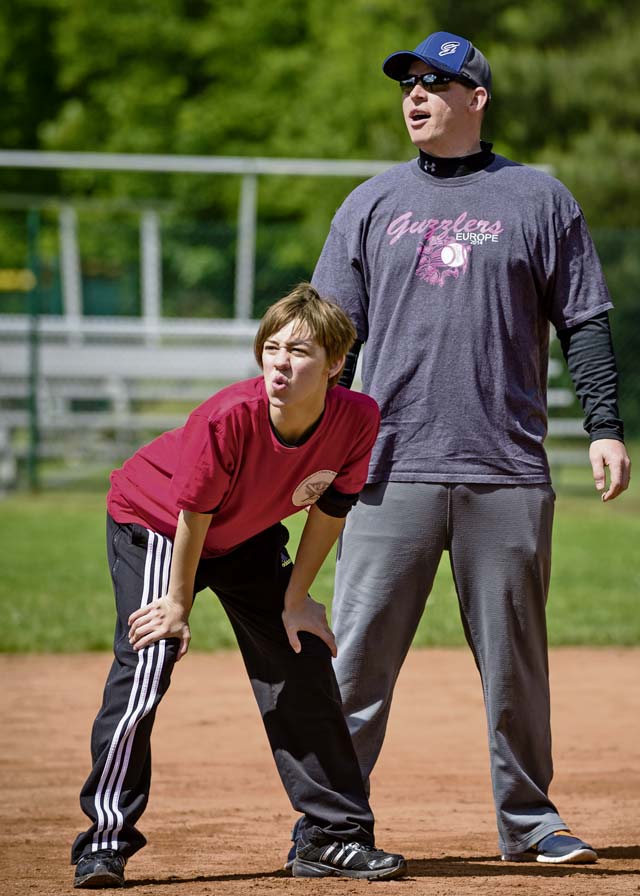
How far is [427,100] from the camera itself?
154 inches

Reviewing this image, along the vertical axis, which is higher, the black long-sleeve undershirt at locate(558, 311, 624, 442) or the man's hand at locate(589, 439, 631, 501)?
the black long-sleeve undershirt at locate(558, 311, 624, 442)

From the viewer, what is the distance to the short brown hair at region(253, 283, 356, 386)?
353 centimetres

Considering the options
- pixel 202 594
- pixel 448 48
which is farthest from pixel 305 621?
pixel 202 594

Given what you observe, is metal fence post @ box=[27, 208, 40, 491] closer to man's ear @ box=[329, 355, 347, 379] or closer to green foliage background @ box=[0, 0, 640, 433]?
green foliage background @ box=[0, 0, 640, 433]

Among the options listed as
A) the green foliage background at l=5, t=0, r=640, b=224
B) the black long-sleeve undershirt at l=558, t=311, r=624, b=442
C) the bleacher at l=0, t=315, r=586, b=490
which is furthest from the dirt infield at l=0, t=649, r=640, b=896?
the green foliage background at l=5, t=0, r=640, b=224

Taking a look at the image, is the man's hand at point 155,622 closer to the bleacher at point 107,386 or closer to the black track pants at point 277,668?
the black track pants at point 277,668

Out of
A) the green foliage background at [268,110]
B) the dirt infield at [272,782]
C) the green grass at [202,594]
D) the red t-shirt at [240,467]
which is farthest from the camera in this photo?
the green foliage background at [268,110]

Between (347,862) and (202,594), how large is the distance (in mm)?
6355

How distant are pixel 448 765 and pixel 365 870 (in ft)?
6.18

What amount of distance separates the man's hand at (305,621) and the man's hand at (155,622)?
0.95 feet

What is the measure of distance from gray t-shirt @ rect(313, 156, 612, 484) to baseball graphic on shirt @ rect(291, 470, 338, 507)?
1.03 feet

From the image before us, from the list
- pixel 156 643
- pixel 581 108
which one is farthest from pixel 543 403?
pixel 581 108

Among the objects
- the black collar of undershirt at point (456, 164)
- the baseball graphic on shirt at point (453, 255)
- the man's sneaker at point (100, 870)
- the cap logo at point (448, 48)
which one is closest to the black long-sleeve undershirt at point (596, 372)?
the baseball graphic on shirt at point (453, 255)

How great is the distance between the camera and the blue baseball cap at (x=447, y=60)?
12.7ft
